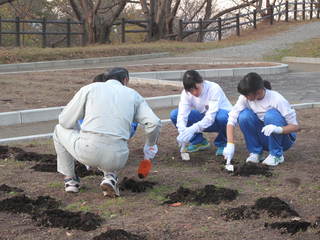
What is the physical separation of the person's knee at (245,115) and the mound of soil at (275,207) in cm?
143

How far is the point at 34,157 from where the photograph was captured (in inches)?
247

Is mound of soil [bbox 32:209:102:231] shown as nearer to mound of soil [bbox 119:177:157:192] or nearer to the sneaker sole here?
the sneaker sole

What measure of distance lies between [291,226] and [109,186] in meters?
1.46

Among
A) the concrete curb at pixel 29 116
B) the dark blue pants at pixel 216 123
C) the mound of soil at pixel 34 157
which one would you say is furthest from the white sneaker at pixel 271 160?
the concrete curb at pixel 29 116

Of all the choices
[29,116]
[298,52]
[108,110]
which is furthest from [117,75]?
[298,52]

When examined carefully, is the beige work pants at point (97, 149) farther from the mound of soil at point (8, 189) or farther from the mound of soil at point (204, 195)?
the mound of soil at point (8, 189)

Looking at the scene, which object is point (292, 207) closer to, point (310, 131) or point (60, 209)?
point (60, 209)

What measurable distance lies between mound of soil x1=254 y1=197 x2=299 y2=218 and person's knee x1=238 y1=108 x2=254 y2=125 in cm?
143

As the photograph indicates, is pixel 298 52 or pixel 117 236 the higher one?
pixel 298 52

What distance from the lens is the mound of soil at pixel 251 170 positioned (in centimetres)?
550

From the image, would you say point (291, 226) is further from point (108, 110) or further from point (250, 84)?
point (250, 84)

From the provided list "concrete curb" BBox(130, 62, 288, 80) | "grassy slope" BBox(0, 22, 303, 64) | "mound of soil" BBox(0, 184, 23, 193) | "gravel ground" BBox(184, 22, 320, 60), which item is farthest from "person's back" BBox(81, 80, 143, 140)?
"gravel ground" BBox(184, 22, 320, 60)

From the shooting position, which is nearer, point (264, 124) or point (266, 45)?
point (264, 124)

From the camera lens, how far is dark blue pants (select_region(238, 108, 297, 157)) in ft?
18.7
